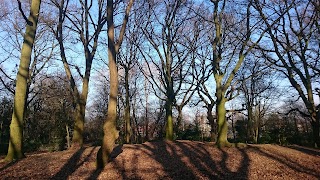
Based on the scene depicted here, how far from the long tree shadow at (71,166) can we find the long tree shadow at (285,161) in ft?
23.0

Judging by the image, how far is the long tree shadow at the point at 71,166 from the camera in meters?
8.00

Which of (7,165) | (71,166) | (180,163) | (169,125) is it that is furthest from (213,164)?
(169,125)

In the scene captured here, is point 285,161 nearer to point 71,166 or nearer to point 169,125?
point 71,166

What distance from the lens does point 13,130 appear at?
32.3 feet

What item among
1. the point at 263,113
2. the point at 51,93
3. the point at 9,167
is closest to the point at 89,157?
the point at 9,167

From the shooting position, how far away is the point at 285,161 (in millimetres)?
10258

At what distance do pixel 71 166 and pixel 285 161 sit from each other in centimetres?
760

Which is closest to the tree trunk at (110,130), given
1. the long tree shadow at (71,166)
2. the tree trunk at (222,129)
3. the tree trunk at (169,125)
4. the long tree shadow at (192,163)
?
the long tree shadow at (71,166)

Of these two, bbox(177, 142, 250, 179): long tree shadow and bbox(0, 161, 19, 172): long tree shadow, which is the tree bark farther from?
bbox(0, 161, 19, 172): long tree shadow

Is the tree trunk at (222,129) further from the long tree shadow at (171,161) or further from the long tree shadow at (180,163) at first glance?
the long tree shadow at (171,161)

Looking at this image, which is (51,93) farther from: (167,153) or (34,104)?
(167,153)

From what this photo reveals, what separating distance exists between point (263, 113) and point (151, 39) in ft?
84.0

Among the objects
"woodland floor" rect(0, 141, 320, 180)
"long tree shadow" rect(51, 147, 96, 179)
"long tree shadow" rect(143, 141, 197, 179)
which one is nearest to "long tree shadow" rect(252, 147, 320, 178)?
"woodland floor" rect(0, 141, 320, 180)

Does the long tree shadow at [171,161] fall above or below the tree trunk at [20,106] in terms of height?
below
